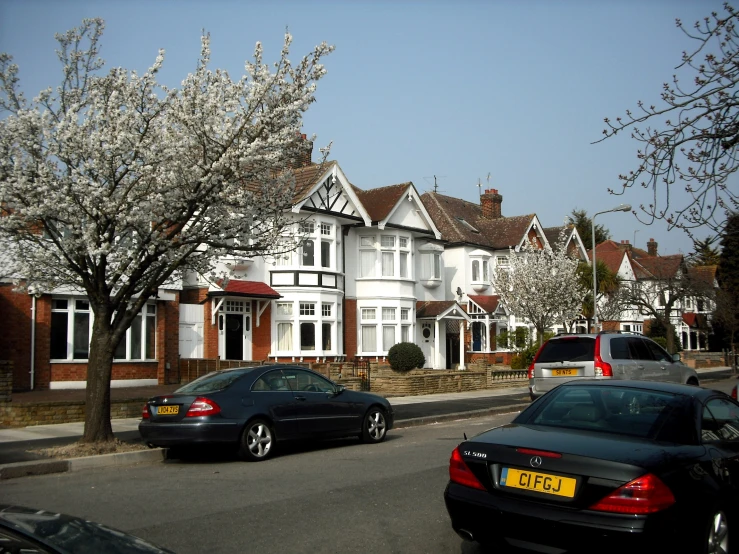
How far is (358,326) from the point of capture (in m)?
32.5

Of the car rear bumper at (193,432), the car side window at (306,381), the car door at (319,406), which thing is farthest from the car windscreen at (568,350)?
the car rear bumper at (193,432)

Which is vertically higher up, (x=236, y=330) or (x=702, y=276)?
Result: (x=702, y=276)

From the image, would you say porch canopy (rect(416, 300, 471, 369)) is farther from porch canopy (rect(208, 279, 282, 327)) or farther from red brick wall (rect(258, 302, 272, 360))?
porch canopy (rect(208, 279, 282, 327))

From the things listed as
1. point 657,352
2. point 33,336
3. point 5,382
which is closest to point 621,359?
point 657,352

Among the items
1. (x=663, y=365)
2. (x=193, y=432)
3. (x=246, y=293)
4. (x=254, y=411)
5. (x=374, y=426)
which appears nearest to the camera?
(x=193, y=432)

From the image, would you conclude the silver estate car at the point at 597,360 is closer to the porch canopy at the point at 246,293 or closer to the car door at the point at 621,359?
the car door at the point at 621,359

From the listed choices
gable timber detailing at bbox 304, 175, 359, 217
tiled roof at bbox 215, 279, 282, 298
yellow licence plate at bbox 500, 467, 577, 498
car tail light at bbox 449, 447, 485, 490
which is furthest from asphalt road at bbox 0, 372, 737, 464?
gable timber detailing at bbox 304, 175, 359, 217

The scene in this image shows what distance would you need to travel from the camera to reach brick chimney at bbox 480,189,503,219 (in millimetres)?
47062

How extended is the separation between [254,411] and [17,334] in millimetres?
12430

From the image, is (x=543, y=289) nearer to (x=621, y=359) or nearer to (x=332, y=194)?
(x=332, y=194)

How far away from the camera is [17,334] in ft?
68.3

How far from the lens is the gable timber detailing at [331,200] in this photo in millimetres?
29292

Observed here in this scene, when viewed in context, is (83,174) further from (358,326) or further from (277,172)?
(358,326)

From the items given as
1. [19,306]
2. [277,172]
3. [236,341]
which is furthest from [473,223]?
[277,172]
